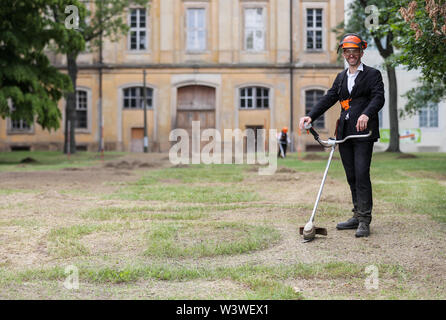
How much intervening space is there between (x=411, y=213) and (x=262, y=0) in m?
30.8

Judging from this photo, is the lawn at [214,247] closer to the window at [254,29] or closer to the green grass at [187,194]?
the green grass at [187,194]

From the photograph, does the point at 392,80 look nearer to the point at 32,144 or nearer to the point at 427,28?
the point at 427,28

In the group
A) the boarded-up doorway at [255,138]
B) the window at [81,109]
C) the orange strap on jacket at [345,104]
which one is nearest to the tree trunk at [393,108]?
A: the boarded-up doorway at [255,138]

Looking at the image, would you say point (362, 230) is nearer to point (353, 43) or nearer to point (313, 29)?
point (353, 43)

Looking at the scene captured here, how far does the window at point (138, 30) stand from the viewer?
36.9 m

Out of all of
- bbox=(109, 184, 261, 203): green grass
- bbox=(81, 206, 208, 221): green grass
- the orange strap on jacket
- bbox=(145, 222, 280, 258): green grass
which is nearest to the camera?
bbox=(145, 222, 280, 258): green grass

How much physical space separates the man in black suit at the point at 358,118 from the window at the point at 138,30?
104ft

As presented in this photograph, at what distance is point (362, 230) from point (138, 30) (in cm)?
3297

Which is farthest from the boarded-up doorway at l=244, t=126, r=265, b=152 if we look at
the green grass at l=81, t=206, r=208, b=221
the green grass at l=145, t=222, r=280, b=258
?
the green grass at l=145, t=222, r=280, b=258

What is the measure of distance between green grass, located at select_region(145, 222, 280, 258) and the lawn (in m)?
0.01

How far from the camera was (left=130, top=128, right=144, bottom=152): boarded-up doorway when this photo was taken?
3672 centimetres

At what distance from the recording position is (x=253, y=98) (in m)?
36.7

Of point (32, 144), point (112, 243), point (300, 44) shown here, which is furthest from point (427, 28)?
point (32, 144)

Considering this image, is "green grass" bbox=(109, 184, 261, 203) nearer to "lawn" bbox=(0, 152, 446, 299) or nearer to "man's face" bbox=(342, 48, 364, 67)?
"lawn" bbox=(0, 152, 446, 299)
